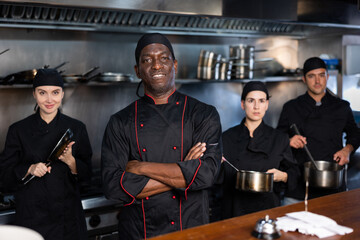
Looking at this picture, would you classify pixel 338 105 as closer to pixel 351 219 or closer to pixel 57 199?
pixel 351 219

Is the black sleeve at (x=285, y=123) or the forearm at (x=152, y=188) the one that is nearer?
the forearm at (x=152, y=188)

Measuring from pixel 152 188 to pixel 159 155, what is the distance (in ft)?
0.60

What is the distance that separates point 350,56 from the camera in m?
4.35

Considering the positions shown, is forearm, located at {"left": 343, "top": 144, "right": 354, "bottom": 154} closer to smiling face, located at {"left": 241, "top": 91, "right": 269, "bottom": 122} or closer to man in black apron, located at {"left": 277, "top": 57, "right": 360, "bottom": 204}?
man in black apron, located at {"left": 277, "top": 57, "right": 360, "bottom": 204}

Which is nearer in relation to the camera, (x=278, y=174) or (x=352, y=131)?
(x=278, y=174)

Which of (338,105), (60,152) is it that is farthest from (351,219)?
(338,105)

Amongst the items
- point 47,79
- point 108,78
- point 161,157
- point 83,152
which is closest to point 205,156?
point 161,157

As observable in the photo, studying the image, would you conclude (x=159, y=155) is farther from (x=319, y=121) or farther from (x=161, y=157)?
(x=319, y=121)

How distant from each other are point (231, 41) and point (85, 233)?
2517 millimetres

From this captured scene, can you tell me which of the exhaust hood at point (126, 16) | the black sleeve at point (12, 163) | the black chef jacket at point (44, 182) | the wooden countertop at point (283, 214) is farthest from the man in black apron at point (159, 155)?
the exhaust hood at point (126, 16)

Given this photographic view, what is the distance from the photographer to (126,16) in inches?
139

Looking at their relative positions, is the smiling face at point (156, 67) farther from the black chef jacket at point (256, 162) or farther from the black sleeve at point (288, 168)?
the black sleeve at point (288, 168)

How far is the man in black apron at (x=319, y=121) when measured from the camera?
135 inches

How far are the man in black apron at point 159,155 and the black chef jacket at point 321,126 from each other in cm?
147
